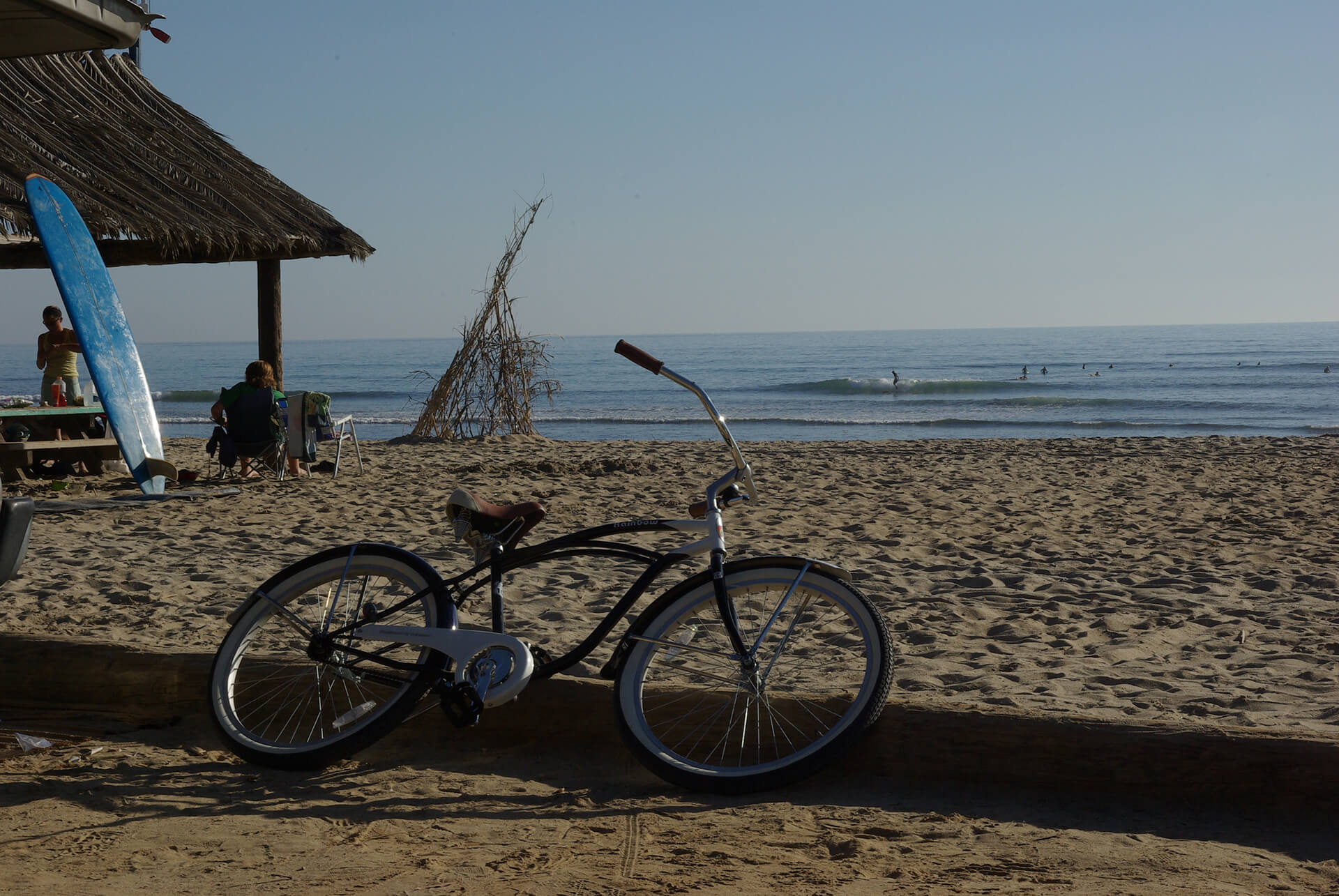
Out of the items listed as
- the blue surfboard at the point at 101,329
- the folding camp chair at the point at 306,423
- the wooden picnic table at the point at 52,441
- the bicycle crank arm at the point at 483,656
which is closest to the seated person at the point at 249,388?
the folding camp chair at the point at 306,423

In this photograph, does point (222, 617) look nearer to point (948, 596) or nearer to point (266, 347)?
point (948, 596)

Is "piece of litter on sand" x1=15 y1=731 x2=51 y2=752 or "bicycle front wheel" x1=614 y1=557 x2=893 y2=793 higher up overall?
"bicycle front wheel" x1=614 y1=557 x2=893 y2=793

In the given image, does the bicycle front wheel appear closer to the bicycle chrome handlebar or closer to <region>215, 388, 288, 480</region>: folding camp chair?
the bicycle chrome handlebar

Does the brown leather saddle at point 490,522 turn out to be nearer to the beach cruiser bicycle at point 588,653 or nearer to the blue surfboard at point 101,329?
A: the beach cruiser bicycle at point 588,653

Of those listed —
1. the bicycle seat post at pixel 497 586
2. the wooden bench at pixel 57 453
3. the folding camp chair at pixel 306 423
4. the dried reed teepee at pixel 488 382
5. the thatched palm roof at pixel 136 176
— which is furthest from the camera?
the dried reed teepee at pixel 488 382

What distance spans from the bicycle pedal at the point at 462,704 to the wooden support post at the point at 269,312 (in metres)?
8.09

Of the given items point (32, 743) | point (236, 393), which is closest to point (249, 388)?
point (236, 393)

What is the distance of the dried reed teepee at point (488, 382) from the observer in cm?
1298

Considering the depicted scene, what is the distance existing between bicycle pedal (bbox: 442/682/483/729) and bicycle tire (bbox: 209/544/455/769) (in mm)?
73

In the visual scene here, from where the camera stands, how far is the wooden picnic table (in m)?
7.80

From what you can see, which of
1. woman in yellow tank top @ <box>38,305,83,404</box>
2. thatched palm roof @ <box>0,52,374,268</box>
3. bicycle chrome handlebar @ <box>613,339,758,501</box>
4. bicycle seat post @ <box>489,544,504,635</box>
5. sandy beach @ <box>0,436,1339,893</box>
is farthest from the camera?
woman in yellow tank top @ <box>38,305,83,404</box>

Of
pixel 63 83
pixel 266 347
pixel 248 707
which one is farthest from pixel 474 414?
pixel 248 707

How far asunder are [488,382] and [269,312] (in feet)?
11.8

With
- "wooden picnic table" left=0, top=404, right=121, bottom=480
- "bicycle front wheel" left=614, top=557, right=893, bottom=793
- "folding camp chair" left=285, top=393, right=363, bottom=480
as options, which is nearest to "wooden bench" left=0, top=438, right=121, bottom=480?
"wooden picnic table" left=0, top=404, right=121, bottom=480
